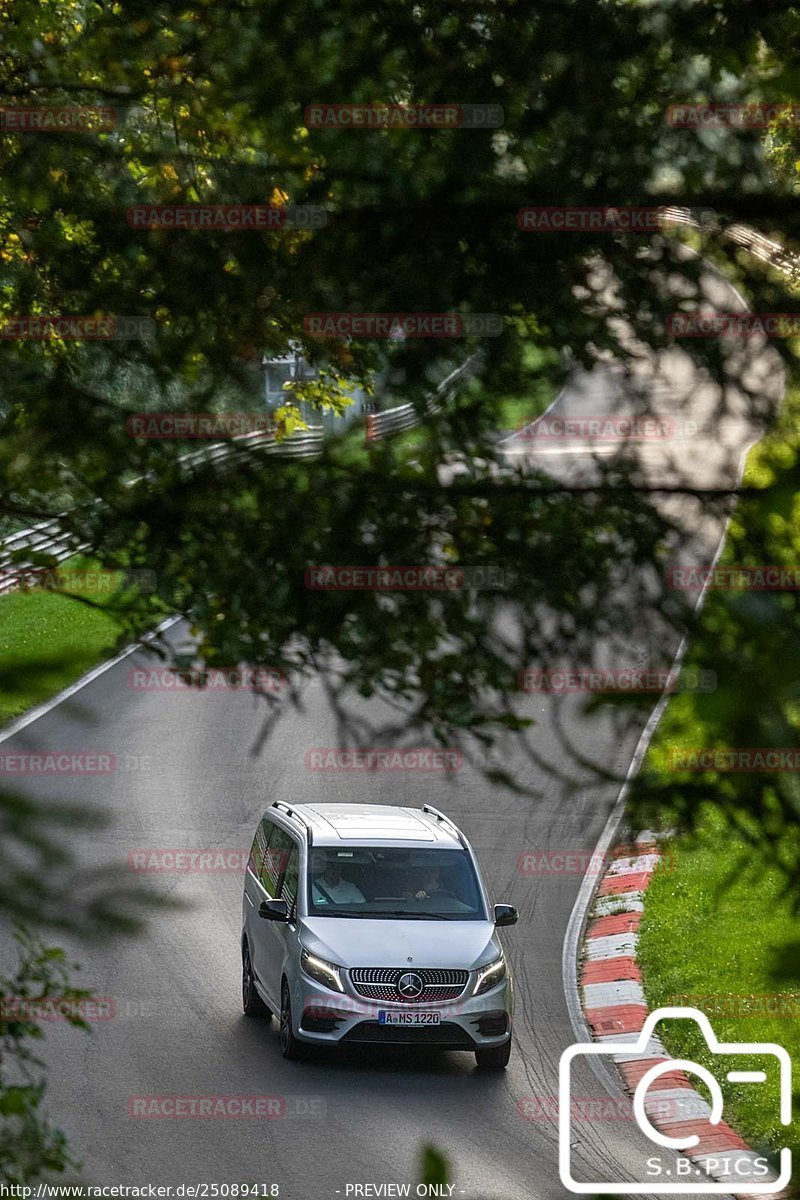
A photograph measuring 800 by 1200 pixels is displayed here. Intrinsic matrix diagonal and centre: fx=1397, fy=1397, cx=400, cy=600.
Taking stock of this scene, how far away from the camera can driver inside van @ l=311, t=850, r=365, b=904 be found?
1212 cm

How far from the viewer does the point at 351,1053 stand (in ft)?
40.6

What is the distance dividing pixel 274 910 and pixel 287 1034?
42.1 inches

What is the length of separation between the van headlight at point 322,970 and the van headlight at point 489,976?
1.16m

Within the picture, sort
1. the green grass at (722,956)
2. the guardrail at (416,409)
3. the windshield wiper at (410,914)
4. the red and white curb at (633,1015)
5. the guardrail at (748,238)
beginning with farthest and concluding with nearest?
the windshield wiper at (410,914) → the red and white curb at (633,1015) → the green grass at (722,956) → the guardrail at (748,238) → the guardrail at (416,409)

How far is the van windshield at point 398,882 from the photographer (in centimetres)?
1215

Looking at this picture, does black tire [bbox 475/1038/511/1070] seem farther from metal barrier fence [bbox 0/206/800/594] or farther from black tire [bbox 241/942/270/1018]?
metal barrier fence [bbox 0/206/800/594]

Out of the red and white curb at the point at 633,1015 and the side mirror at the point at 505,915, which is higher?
the side mirror at the point at 505,915

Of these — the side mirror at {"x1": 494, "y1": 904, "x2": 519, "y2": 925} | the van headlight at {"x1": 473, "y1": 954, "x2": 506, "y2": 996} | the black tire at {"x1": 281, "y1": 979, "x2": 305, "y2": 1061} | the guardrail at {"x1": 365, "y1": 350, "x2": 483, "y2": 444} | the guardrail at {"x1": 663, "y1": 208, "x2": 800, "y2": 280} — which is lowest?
the black tire at {"x1": 281, "y1": 979, "x2": 305, "y2": 1061}

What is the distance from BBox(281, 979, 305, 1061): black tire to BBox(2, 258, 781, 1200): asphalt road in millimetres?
118

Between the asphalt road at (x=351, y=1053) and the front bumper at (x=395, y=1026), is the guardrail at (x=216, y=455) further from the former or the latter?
the front bumper at (x=395, y=1026)

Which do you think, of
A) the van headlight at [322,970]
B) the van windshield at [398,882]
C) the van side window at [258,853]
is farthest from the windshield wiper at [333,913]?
the van side window at [258,853]

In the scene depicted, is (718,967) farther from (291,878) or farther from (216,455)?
(216,455)

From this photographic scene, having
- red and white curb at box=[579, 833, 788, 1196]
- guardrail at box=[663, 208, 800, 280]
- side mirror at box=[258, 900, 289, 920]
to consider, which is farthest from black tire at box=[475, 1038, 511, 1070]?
guardrail at box=[663, 208, 800, 280]

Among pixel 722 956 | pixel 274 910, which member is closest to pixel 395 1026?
pixel 274 910
